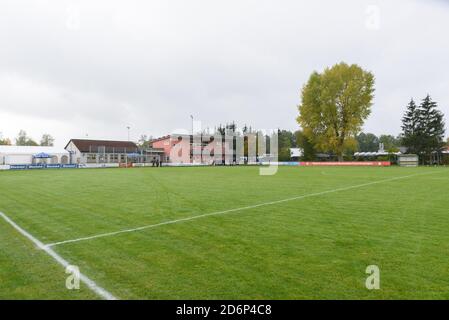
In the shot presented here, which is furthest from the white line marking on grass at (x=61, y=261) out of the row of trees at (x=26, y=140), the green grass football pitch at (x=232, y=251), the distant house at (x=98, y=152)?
the row of trees at (x=26, y=140)

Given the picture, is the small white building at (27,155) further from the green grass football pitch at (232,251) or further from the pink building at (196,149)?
the green grass football pitch at (232,251)

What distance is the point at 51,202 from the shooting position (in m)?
11.3

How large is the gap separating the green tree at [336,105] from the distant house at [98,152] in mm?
37961

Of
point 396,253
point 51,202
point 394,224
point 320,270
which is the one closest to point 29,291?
point 320,270

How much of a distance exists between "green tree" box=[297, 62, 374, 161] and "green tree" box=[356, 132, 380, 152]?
8940 centimetres

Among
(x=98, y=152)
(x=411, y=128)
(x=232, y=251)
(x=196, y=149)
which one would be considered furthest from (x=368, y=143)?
(x=232, y=251)

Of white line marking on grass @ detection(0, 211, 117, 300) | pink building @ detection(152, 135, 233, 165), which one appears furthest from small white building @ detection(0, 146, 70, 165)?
white line marking on grass @ detection(0, 211, 117, 300)

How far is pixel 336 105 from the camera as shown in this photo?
55.9m

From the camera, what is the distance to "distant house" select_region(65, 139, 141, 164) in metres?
68.4

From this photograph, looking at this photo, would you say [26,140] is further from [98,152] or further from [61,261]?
[61,261]

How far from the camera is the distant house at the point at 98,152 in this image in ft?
224

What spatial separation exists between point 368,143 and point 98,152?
121 m

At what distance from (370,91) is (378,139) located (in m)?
111
